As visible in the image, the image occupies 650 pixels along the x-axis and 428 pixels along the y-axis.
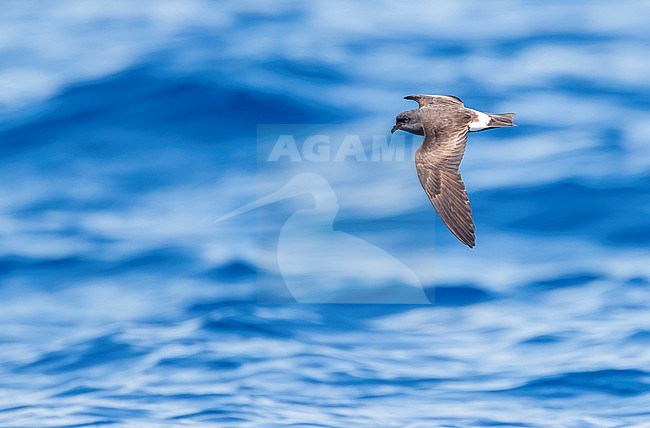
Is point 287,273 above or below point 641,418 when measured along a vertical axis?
above

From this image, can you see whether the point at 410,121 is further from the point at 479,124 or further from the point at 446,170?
the point at 446,170

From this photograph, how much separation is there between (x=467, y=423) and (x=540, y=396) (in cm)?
114

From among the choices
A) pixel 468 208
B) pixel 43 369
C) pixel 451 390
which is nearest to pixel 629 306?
pixel 451 390

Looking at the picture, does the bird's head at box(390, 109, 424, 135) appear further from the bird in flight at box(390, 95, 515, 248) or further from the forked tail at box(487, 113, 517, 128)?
the forked tail at box(487, 113, 517, 128)

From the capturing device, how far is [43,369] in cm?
1341

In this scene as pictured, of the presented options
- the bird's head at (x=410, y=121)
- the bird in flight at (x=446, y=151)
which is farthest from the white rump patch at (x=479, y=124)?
the bird's head at (x=410, y=121)

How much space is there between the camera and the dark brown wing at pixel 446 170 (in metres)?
9.31

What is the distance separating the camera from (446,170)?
31.9 feet

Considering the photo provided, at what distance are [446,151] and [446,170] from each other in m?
0.24

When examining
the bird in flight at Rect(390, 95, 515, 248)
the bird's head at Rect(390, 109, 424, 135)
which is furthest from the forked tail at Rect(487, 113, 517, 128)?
the bird's head at Rect(390, 109, 424, 135)

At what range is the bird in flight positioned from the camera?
9367 mm

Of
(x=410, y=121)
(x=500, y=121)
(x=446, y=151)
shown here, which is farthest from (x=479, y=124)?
(x=410, y=121)

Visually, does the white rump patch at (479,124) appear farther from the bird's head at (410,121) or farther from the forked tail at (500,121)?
the bird's head at (410,121)

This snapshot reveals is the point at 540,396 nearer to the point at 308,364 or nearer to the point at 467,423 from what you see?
the point at 467,423
